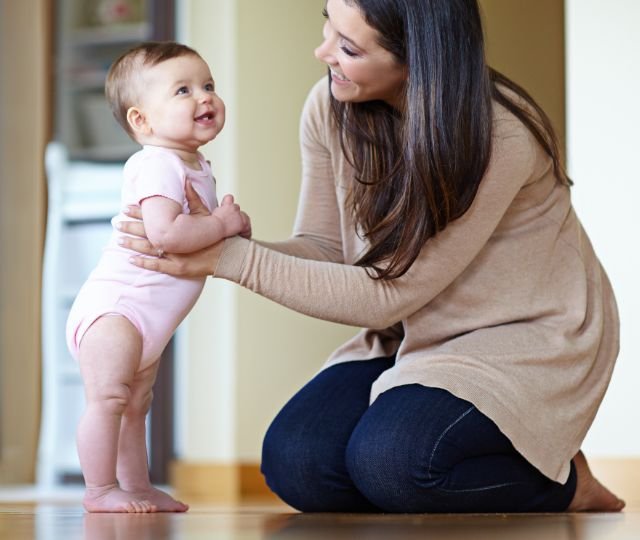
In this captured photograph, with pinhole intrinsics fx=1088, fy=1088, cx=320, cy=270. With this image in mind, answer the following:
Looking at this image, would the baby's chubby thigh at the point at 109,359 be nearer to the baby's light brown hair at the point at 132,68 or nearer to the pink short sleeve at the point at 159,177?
the pink short sleeve at the point at 159,177

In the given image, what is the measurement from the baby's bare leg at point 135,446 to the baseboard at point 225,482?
189 centimetres

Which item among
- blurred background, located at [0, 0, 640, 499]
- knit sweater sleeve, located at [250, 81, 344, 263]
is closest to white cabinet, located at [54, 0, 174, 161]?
blurred background, located at [0, 0, 640, 499]

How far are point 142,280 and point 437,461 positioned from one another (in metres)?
0.50

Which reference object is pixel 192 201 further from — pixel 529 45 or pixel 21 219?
pixel 21 219

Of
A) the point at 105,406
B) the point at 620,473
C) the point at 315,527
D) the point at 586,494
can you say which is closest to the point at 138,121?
the point at 105,406

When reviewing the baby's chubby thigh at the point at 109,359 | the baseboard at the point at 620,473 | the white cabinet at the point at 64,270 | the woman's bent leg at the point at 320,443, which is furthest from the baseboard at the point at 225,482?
the baby's chubby thigh at the point at 109,359

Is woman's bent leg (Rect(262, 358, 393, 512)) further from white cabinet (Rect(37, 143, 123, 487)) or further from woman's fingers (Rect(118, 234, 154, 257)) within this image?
white cabinet (Rect(37, 143, 123, 487))

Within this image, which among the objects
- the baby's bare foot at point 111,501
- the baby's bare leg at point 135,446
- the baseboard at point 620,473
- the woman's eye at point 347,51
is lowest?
the baseboard at point 620,473

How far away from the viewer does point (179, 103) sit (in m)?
1.51

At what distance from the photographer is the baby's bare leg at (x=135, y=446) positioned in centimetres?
156

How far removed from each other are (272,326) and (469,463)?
198 centimetres

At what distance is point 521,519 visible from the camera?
4.63 ft

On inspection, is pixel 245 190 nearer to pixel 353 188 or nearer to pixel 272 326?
pixel 272 326

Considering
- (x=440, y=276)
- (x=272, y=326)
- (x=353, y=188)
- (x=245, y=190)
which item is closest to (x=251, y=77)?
(x=245, y=190)
